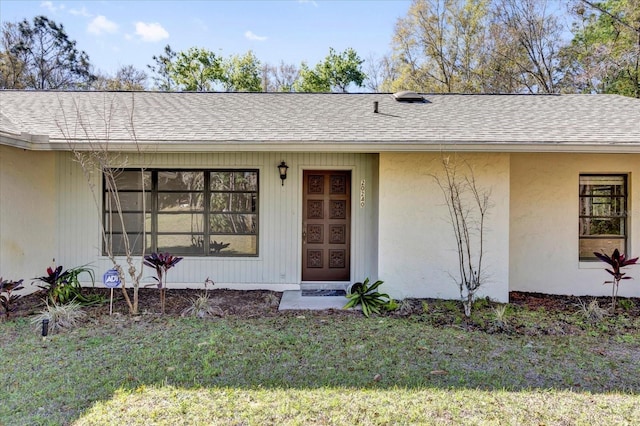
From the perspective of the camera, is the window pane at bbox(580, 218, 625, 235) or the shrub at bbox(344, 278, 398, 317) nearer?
the shrub at bbox(344, 278, 398, 317)

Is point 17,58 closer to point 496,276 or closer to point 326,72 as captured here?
point 326,72

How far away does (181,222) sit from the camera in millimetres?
6723

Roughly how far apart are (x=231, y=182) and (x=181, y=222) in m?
1.17

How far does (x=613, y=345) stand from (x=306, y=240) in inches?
180

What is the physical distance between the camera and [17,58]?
21875 mm

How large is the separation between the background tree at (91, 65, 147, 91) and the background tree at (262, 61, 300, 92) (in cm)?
847

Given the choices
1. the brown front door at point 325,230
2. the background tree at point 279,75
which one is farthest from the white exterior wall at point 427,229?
the background tree at point 279,75

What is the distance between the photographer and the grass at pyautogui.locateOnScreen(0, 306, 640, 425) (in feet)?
9.28

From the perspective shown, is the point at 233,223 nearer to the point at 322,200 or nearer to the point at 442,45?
the point at 322,200

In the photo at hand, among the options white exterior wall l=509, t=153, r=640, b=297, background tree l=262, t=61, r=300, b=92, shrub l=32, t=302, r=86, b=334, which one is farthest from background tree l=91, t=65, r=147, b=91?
white exterior wall l=509, t=153, r=640, b=297

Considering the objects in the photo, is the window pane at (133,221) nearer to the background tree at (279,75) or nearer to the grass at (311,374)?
the grass at (311,374)

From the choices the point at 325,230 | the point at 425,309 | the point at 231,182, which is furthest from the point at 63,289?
the point at 425,309

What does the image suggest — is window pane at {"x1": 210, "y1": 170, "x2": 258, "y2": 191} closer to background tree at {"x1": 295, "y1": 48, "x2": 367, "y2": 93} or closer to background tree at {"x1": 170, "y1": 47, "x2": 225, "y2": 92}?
background tree at {"x1": 295, "y1": 48, "x2": 367, "y2": 93}

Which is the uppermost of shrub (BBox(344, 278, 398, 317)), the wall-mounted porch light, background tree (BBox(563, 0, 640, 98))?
background tree (BBox(563, 0, 640, 98))
